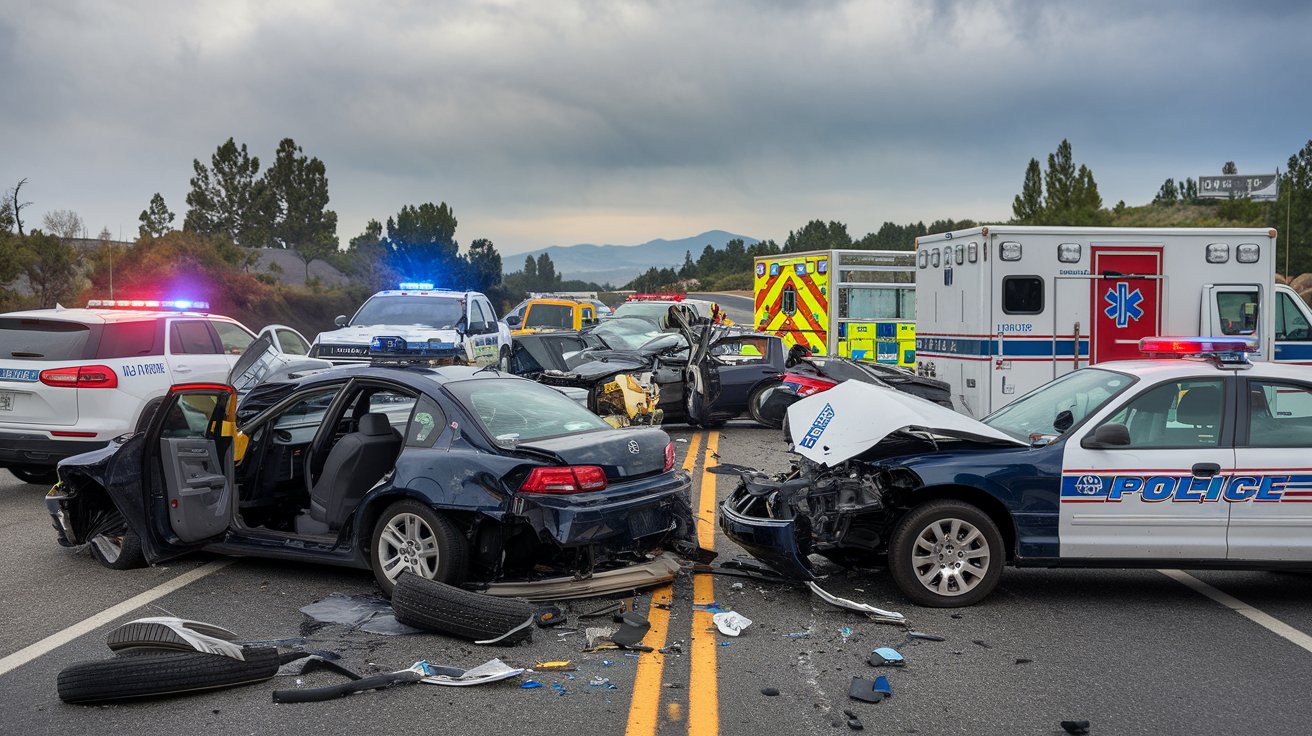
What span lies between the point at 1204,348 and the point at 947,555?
93.5 inches

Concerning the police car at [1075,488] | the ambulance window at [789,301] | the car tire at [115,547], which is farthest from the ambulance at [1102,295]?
the car tire at [115,547]

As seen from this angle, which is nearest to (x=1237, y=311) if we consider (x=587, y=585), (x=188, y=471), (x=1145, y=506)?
(x=1145, y=506)

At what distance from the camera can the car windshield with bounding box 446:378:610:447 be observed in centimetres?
676

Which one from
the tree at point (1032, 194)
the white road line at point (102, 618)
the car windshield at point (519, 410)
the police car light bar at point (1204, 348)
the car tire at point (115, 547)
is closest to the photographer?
the white road line at point (102, 618)

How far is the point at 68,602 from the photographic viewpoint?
22.2ft

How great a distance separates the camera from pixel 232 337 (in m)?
13.7

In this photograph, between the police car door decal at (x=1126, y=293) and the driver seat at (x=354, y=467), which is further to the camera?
the police car door decal at (x=1126, y=293)

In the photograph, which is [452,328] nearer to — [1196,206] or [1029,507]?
[1029,507]

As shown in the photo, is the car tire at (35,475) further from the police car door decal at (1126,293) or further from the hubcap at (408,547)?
the police car door decal at (1126,293)

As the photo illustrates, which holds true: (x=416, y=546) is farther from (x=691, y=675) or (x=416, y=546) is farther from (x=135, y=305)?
(x=135, y=305)

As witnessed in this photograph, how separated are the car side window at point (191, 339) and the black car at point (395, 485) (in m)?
4.74

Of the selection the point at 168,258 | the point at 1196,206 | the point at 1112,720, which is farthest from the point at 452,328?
the point at 1196,206

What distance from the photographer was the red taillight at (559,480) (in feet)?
20.5

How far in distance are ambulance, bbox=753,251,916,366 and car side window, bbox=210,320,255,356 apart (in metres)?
11.1
